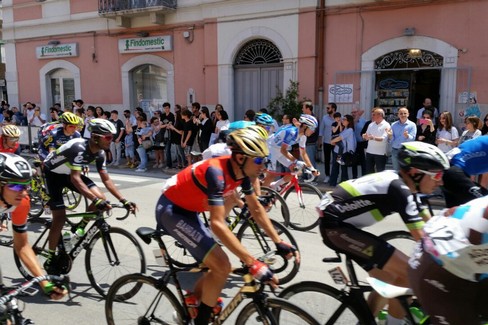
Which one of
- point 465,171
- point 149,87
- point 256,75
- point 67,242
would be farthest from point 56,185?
point 149,87

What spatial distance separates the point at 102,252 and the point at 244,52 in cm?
1135

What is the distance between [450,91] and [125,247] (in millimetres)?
9651

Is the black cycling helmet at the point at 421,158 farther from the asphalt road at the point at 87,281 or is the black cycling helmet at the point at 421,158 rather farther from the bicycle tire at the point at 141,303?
the asphalt road at the point at 87,281

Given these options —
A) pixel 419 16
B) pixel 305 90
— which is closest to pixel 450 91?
pixel 419 16

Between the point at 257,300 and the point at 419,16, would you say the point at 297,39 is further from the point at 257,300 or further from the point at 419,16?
the point at 257,300

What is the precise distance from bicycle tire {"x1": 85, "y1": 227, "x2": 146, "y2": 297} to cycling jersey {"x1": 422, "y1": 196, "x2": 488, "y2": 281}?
3.14m

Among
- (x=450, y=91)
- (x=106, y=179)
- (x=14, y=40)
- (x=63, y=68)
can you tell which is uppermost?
(x=14, y=40)

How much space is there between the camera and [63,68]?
19.1m

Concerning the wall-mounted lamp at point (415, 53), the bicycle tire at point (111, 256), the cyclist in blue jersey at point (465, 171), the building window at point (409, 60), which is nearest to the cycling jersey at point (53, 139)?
the bicycle tire at point (111, 256)

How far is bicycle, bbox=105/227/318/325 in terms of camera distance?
2.89 metres

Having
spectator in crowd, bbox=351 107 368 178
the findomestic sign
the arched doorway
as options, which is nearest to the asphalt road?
spectator in crowd, bbox=351 107 368 178

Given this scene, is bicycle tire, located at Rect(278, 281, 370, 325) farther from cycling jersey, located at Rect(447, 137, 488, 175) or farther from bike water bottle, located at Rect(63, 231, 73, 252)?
bike water bottle, located at Rect(63, 231, 73, 252)

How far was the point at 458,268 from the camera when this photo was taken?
2.14 metres

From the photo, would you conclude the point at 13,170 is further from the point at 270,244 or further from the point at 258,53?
the point at 258,53
